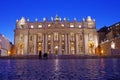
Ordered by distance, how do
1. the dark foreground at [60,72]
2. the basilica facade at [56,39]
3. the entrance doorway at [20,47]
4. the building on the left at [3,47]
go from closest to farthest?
the dark foreground at [60,72] < the building on the left at [3,47] < the basilica facade at [56,39] < the entrance doorway at [20,47]

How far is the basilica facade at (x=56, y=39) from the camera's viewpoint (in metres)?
92.2

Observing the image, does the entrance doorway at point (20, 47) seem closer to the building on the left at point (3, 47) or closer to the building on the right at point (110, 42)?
the building on the left at point (3, 47)

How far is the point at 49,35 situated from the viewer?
93.6m

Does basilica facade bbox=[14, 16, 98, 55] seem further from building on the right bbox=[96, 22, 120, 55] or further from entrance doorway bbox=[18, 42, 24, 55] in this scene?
building on the right bbox=[96, 22, 120, 55]

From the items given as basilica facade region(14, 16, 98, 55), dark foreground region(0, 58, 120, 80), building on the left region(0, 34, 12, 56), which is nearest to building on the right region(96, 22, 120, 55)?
basilica facade region(14, 16, 98, 55)

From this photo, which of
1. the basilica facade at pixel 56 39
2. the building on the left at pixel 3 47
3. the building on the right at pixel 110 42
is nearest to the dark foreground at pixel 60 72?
the building on the right at pixel 110 42

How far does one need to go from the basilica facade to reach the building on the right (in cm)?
493

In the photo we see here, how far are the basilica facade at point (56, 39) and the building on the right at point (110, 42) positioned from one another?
493 cm

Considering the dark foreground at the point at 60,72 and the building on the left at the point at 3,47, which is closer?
the dark foreground at the point at 60,72

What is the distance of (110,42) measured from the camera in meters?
61.0

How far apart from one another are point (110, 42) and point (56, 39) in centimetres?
3672

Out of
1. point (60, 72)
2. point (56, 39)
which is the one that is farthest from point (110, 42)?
point (60, 72)

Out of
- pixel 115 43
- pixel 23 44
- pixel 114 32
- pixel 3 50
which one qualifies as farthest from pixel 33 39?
pixel 115 43

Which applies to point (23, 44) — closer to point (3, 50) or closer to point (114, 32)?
point (3, 50)
